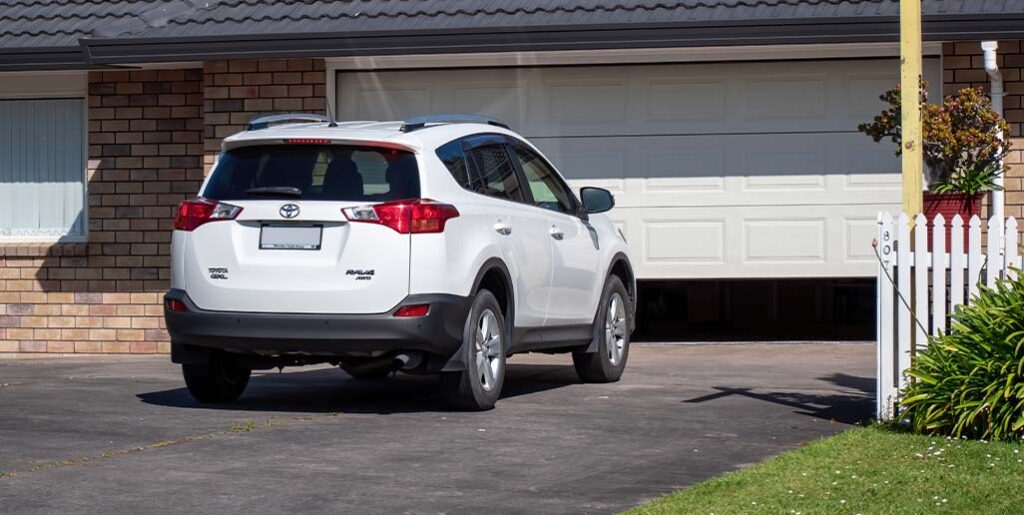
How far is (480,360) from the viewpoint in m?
9.74

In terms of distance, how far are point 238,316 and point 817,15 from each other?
6.22 m

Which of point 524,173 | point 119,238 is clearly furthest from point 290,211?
point 119,238

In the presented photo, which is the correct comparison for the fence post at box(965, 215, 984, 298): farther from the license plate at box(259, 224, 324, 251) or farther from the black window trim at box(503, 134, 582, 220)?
the license plate at box(259, 224, 324, 251)

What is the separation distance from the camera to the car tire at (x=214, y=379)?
32.4 feet

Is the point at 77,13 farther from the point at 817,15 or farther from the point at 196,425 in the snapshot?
the point at 196,425

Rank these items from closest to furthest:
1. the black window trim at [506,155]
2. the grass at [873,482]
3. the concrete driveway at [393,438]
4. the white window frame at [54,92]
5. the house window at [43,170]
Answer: the grass at [873,482]
the concrete driveway at [393,438]
the black window trim at [506,155]
the white window frame at [54,92]
the house window at [43,170]

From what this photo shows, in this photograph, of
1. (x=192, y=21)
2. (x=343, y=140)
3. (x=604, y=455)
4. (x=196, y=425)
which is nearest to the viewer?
(x=604, y=455)

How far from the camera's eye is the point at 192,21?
49.2 feet

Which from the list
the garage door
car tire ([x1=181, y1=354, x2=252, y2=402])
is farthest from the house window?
car tire ([x1=181, y1=354, x2=252, y2=402])

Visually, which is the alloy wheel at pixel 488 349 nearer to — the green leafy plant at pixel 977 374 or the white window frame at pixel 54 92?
the green leafy plant at pixel 977 374

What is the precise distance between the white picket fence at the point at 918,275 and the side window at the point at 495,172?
2450 mm

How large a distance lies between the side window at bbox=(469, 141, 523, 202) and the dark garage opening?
25.2 feet

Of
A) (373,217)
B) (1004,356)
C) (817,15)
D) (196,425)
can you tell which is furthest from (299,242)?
(817,15)

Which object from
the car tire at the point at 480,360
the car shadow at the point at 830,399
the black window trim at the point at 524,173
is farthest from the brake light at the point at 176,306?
the car shadow at the point at 830,399
